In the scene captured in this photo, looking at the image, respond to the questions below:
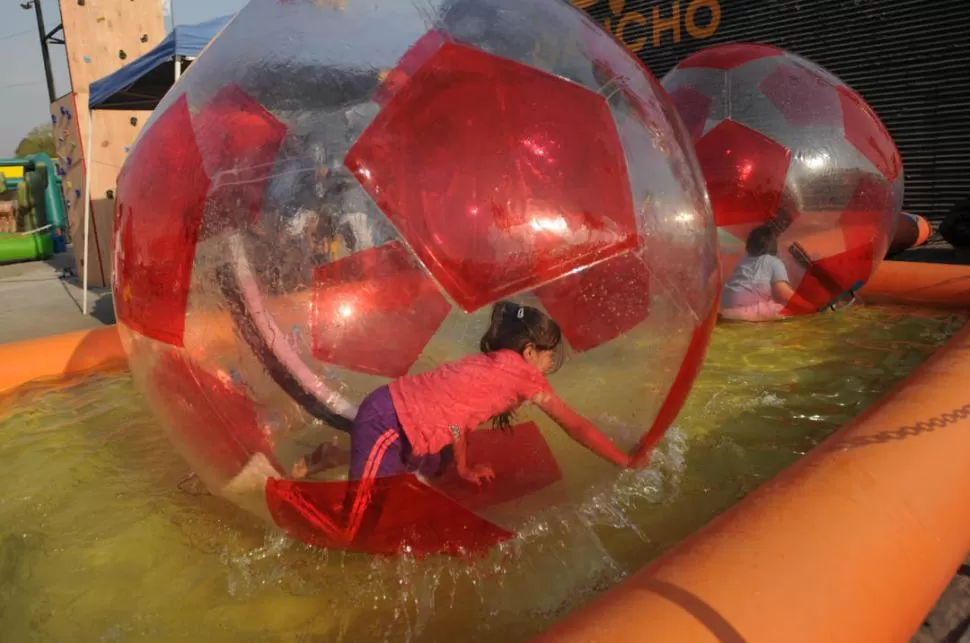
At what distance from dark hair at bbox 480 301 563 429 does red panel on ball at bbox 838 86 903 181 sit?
2997 millimetres

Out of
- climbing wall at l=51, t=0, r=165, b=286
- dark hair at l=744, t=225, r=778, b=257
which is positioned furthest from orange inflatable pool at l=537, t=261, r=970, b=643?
climbing wall at l=51, t=0, r=165, b=286

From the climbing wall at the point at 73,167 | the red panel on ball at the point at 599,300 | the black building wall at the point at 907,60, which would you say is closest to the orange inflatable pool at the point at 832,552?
the red panel on ball at the point at 599,300

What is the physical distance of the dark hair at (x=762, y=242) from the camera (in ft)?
12.5

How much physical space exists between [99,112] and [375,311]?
7.32m

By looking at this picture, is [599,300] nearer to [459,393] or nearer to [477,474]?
[459,393]

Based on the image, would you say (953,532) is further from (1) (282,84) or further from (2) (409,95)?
(1) (282,84)

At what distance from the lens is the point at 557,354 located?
1.59m

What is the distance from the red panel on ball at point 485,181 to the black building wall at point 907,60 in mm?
7406

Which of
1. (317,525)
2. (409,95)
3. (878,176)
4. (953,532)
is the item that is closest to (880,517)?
→ (953,532)

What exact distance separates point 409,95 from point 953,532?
5.67 feet

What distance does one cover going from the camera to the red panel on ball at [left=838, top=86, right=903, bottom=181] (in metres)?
3.81

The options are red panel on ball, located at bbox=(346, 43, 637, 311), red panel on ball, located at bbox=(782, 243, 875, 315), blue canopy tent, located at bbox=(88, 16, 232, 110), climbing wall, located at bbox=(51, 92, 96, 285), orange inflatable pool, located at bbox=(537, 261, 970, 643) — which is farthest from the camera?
climbing wall, located at bbox=(51, 92, 96, 285)

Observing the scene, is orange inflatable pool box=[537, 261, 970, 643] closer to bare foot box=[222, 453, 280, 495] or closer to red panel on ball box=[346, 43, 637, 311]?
red panel on ball box=[346, 43, 637, 311]

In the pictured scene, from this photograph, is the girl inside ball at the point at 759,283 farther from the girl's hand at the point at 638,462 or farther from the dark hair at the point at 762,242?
the girl's hand at the point at 638,462
